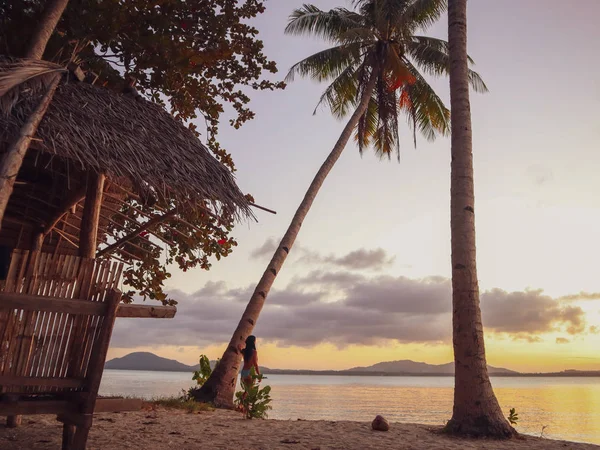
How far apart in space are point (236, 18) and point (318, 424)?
321 inches

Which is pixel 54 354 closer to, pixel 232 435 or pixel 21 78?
pixel 21 78

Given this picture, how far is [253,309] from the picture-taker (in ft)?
42.3

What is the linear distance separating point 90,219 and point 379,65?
12267 mm

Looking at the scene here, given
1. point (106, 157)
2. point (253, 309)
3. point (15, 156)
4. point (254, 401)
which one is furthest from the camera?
point (253, 309)

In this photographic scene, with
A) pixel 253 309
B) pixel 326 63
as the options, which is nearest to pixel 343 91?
pixel 326 63

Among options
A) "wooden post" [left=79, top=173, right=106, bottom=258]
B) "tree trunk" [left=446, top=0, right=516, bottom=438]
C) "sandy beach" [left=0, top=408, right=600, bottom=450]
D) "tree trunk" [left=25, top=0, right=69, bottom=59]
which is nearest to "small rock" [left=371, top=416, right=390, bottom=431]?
"sandy beach" [left=0, top=408, right=600, bottom=450]

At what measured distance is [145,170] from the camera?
6.12 m

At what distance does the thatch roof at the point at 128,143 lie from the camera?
5.63 metres

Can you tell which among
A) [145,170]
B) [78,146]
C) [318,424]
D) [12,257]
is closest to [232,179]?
[145,170]

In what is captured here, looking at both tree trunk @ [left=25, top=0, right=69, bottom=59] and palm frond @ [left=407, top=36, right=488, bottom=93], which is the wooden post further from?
palm frond @ [left=407, top=36, right=488, bottom=93]

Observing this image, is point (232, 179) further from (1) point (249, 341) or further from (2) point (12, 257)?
(1) point (249, 341)

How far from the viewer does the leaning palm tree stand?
649 inches

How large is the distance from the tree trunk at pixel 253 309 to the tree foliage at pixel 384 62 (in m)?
3.19

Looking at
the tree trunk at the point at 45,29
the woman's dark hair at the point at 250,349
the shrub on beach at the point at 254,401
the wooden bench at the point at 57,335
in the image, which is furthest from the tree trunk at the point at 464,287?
the tree trunk at the point at 45,29
